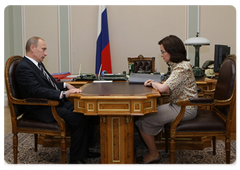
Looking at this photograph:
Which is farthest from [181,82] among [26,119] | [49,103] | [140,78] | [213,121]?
[26,119]

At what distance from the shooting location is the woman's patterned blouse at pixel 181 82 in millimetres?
2305

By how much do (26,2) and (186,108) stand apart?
4.68m

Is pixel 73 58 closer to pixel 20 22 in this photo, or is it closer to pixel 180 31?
pixel 20 22

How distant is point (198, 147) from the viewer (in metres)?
3.03

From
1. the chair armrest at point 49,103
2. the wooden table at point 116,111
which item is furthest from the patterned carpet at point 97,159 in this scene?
the chair armrest at point 49,103

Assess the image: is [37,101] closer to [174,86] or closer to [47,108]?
[47,108]

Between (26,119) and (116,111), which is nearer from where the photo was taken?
(116,111)

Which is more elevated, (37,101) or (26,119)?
(37,101)

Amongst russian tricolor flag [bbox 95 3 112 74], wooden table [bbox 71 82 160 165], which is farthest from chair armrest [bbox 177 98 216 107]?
russian tricolor flag [bbox 95 3 112 74]

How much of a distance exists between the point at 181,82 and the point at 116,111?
0.70 metres

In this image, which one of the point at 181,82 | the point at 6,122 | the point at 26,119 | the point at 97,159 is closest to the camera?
the point at 181,82

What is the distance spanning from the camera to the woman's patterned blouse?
2305mm

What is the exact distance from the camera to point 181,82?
2.35m

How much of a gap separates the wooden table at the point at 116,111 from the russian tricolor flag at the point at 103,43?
11.1 ft
